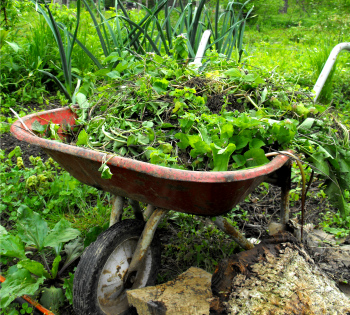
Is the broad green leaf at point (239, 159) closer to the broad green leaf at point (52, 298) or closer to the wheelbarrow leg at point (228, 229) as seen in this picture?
the wheelbarrow leg at point (228, 229)

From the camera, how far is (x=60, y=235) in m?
1.72

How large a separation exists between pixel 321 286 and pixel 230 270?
38 centimetres

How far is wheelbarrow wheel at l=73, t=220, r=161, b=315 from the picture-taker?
135 cm

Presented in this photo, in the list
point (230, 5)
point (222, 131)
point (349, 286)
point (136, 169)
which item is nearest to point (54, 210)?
point (136, 169)

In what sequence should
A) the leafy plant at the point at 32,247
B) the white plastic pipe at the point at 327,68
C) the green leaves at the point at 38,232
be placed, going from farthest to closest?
the white plastic pipe at the point at 327,68
the green leaves at the point at 38,232
the leafy plant at the point at 32,247

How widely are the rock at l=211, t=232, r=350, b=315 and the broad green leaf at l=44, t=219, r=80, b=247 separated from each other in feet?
2.65

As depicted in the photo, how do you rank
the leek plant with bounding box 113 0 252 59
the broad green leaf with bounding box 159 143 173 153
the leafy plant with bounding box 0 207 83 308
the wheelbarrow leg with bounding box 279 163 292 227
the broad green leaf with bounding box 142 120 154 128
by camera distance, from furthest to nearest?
the leek plant with bounding box 113 0 252 59 < the wheelbarrow leg with bounding box 279 163 292 227 < the leafy plant with bounding box 0 207 83 308 < the broad green leaf with bounding box 142 120 154 128 < the broad green leaf with bounding box 159 143 173 153

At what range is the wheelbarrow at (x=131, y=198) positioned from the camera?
108cm

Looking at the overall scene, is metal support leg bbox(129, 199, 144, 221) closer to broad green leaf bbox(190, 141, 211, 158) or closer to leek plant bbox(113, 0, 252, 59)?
broad green leaf bbox(190, 141, 211, 158)

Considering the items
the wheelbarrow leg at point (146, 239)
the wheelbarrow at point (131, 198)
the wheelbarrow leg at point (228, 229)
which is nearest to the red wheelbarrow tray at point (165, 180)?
the wheelbarrow at point (131, 198)

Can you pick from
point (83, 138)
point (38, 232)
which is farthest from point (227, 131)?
point (38, 232)

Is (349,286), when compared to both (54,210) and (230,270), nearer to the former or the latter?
(230,270)

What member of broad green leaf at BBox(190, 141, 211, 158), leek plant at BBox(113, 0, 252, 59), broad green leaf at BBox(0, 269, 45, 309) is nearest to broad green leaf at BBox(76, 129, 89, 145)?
broad green leaf at BBox(190, 141, 211, 158)

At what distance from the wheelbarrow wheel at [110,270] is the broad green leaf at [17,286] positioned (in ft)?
0.76
